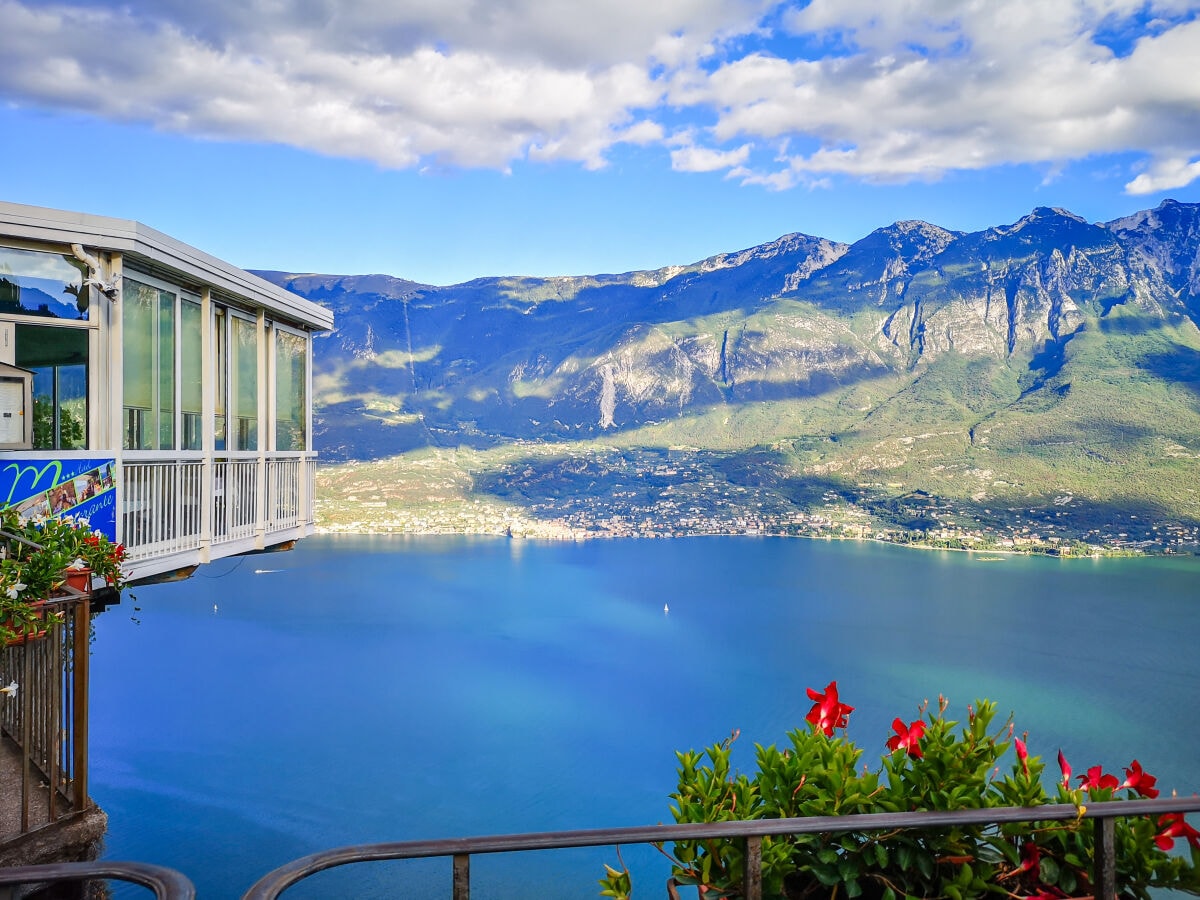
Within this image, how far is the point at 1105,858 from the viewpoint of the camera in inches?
75.4

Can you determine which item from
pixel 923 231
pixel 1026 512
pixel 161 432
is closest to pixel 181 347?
pixel 161 432

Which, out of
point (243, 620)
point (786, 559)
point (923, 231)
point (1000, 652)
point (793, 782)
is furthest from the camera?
point (923, 231)

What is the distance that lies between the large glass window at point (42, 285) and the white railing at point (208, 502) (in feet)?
3.54

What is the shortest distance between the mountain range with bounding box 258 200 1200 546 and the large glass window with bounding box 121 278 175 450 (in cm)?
10044

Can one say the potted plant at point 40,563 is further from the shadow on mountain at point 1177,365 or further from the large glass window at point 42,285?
the shadow on mountain at point 1177,365

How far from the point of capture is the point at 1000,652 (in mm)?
50375

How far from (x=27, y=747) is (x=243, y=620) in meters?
60.2

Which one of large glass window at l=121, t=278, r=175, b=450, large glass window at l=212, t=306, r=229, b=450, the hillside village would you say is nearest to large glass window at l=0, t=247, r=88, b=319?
large glass window at l=121, t=278, r=175, b=450

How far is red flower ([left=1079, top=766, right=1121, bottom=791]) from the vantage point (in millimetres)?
2078

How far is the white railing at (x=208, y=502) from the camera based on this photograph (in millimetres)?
5922

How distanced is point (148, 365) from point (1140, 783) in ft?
20.9

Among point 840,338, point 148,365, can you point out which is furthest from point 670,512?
point 148,365

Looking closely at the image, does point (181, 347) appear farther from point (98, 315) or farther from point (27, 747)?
point (27, 747)

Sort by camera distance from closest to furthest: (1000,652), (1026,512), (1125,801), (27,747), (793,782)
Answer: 1. (1125,801)
2. (793,782)
3. (27,747)
4. (1000,652)
5. (1026,512)
